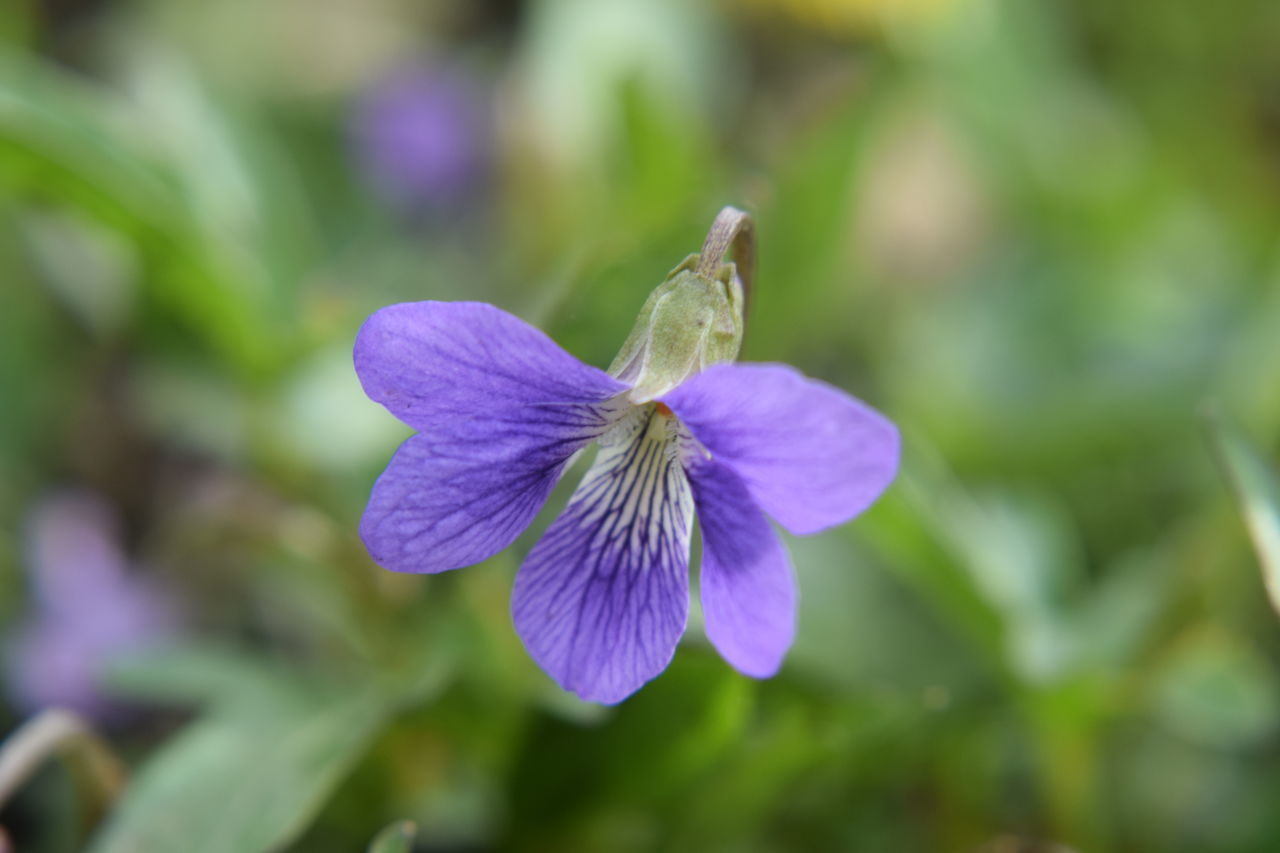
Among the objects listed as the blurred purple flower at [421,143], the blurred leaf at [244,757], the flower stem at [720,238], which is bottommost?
the blurred leaf at [244,757]

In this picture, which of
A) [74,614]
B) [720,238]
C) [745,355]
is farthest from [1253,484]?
[74,614]

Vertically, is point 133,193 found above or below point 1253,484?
above

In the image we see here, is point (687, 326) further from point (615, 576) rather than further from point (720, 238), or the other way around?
point (615, 576)

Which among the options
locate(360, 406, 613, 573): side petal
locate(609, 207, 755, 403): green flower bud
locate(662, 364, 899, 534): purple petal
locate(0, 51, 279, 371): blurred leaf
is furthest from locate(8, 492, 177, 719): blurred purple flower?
locate(662, 364, 899, 534): purple petal

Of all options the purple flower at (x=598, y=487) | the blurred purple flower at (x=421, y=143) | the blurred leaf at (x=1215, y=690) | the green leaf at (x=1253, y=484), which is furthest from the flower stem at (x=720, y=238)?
the blurred purple flower at (x=421, y=143)

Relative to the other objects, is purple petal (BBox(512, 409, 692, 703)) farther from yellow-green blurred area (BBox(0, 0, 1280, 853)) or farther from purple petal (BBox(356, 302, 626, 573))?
yellow-green blurred area (BBox(0, 0, 1280, 853))

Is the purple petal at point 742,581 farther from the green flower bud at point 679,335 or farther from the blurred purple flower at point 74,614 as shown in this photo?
the blurred purple flower at point 74,614

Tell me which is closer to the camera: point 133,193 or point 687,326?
point 687,326
